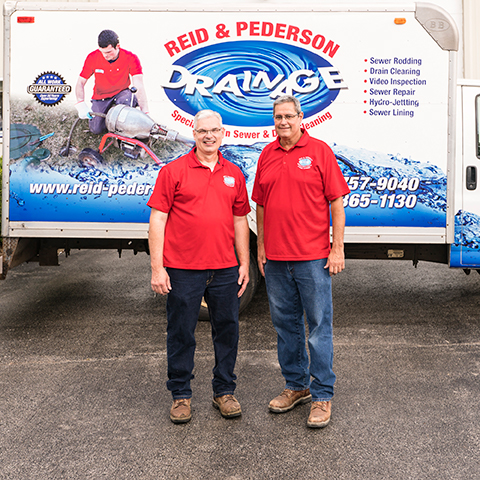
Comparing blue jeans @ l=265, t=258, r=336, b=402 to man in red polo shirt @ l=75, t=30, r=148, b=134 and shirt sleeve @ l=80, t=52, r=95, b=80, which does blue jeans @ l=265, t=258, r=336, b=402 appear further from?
shirt sleeve @ l=80, t=52, r=95, b=80

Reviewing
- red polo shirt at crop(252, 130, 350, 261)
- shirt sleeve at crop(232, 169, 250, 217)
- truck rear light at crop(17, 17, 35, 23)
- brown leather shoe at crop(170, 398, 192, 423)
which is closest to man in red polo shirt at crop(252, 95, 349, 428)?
red polo shirt at crop(252, 130, 350, 261)

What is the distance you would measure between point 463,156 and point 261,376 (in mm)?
2902

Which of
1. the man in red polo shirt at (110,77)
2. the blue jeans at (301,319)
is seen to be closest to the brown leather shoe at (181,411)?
the blue jeans at (301,319)

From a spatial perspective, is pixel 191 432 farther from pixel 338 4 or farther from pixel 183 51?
pixel 338 4

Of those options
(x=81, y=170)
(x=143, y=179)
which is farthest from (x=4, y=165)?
(x=143, y=179)

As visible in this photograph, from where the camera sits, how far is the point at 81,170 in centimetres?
506

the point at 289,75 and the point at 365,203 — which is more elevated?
the point at 289,75

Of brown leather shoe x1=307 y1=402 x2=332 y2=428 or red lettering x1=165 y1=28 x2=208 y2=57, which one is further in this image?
red lettering x1=165 y1=28 x2=208 y2=57

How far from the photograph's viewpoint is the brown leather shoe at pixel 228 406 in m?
3.42

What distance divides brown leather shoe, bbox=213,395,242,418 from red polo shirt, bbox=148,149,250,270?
35.1 inches

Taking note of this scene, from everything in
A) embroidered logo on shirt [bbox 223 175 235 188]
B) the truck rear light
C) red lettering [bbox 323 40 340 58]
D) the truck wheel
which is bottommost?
the truck wheel

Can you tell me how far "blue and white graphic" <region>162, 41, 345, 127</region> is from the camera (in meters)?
4.96

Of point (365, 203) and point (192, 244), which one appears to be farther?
point (365, 203)

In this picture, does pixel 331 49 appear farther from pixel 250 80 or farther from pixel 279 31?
pixel 250 80
